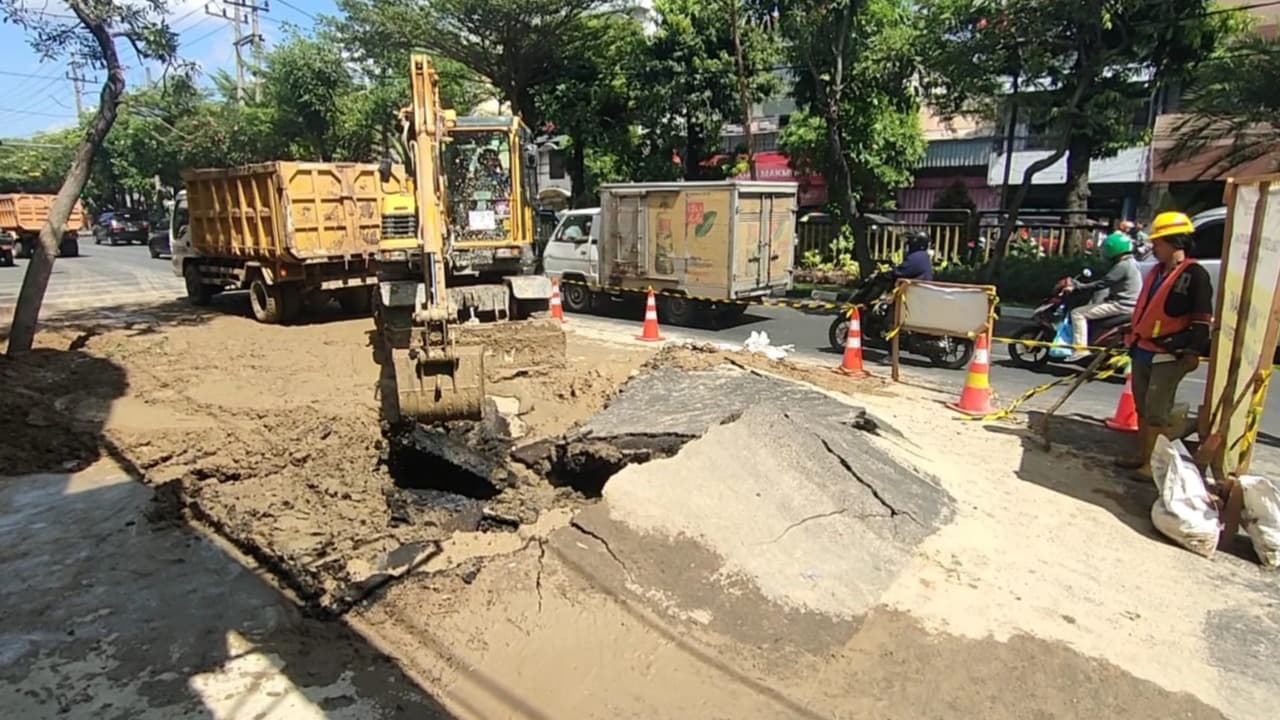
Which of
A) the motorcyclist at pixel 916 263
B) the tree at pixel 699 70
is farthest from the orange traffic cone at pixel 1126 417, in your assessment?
the tree at pixel 699 70

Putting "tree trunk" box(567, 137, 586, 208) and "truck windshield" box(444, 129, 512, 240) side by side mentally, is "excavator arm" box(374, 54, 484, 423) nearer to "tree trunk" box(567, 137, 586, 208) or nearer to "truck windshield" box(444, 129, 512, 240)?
"truck windshield" box(444, 129, 512, 240)

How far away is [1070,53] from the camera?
1455 cm

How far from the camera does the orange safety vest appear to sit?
527cm

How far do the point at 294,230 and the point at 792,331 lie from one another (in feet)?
25.3

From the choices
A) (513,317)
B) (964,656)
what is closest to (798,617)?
(964,656)

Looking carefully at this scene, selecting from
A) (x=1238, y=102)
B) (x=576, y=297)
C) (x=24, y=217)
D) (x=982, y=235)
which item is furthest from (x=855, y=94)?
(x=24, y=217)

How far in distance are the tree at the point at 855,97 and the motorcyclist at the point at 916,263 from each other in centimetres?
748

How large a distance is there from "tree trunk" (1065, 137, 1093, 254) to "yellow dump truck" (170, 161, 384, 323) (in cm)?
1397

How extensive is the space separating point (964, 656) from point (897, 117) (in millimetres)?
17905

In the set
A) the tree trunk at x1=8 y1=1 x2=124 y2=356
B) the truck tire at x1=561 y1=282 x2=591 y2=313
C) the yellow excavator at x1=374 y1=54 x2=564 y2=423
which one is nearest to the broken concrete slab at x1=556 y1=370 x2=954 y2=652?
the yellow excavator at x1=374 y1=54 x2=564 y2=423

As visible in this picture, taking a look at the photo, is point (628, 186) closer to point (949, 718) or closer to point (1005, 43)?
point (1005, 43)

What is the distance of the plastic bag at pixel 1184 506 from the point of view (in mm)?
4531

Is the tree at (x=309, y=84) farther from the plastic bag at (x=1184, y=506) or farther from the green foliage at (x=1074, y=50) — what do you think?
the plastic bag at (x=1184, y=506)

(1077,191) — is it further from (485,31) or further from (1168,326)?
(485,31)
